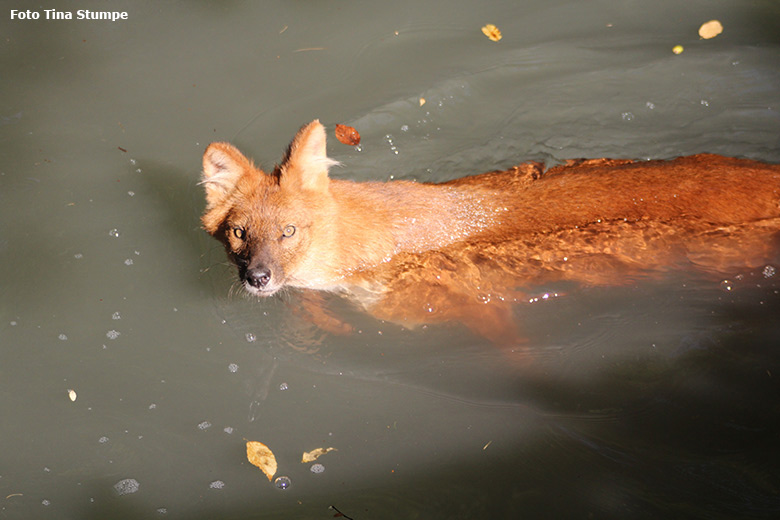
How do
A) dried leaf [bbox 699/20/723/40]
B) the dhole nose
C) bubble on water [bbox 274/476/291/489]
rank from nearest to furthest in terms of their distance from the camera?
1. the dhole nose
2. bubble on water [bbox 274/476/291/489]
3. dried leaf [bbox 699/20/723/40]

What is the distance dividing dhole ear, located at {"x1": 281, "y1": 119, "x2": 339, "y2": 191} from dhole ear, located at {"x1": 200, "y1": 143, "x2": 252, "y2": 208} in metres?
0.27

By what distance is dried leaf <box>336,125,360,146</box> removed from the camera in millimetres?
5207

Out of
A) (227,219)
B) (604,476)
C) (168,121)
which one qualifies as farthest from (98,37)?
(604,476)

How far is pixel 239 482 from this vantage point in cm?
363

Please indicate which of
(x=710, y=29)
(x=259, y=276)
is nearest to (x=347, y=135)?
(x=259, y=276)

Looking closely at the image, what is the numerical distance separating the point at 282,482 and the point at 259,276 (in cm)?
121

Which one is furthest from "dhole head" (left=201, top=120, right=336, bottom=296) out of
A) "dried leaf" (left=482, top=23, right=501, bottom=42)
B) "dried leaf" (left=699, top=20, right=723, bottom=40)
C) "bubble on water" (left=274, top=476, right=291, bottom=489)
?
"dried leaf" (left=699, top=20, right=723, bottom=40)

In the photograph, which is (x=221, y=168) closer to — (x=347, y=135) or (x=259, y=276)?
(x=259, y=276)

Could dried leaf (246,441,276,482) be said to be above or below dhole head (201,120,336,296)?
below

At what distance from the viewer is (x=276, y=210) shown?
3.61 metres

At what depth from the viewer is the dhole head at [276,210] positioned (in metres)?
3.57

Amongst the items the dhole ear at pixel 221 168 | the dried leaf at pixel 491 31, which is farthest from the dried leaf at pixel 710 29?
the dhole ear at pixel 221 168

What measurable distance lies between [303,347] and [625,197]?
226cm

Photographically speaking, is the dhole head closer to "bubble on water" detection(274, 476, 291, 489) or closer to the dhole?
the dhole
